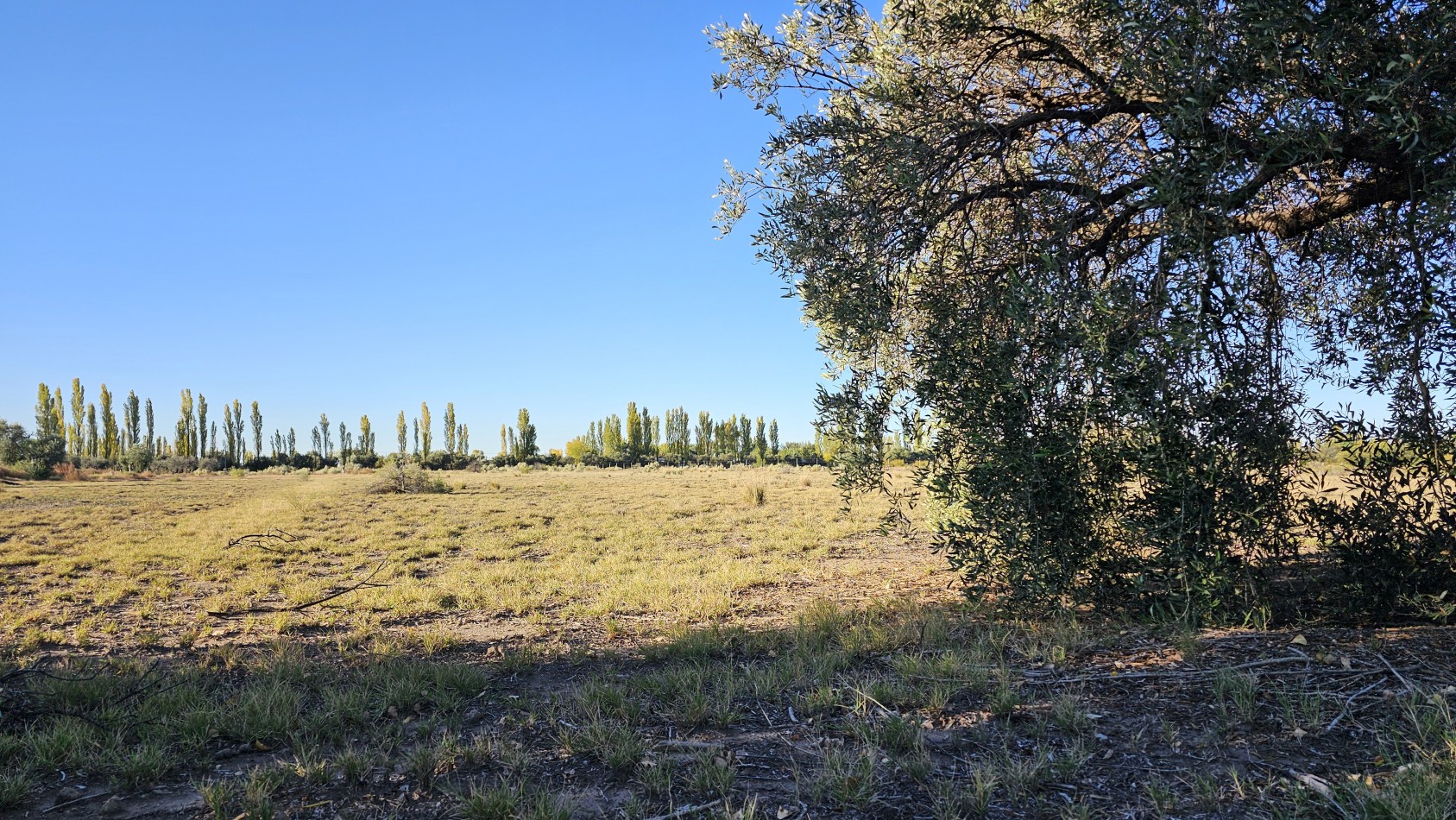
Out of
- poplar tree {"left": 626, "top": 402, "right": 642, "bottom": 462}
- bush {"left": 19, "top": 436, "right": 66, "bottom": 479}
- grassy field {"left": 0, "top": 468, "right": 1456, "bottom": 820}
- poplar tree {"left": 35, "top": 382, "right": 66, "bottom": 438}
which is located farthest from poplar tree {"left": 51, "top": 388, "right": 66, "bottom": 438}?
grassy field {"left": 0, "top": 468, "right": 1456, "bottom": 820}

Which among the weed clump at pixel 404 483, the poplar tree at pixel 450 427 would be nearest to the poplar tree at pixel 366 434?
the poplar tree at pixel 450 427

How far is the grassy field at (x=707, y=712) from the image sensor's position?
4570 millimetres

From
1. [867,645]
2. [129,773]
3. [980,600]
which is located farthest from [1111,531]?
[129,773]

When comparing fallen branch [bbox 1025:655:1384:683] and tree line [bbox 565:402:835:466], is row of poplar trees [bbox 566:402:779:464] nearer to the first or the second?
tree line [bbox 565:402:835:466]

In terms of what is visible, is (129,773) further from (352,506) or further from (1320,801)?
(352,506)

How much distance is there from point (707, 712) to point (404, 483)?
110 ft

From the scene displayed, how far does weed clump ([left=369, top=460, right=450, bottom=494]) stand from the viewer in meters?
35.6

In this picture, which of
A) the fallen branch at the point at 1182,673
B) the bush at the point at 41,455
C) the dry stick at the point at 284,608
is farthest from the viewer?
the bush at the point at 41,455

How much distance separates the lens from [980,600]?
8.56 m

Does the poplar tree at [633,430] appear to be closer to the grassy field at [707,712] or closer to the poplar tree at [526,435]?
the poplar tree at [526,435]

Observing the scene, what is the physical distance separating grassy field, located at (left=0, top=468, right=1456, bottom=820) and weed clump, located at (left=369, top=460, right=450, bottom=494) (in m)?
23.7

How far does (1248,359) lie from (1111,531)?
84.9 inches

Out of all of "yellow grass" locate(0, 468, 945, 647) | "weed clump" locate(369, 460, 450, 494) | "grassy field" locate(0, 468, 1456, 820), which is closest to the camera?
"grassy field" locate(0, 468, 1456, 820)

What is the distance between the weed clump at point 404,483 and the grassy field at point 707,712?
23731mm
